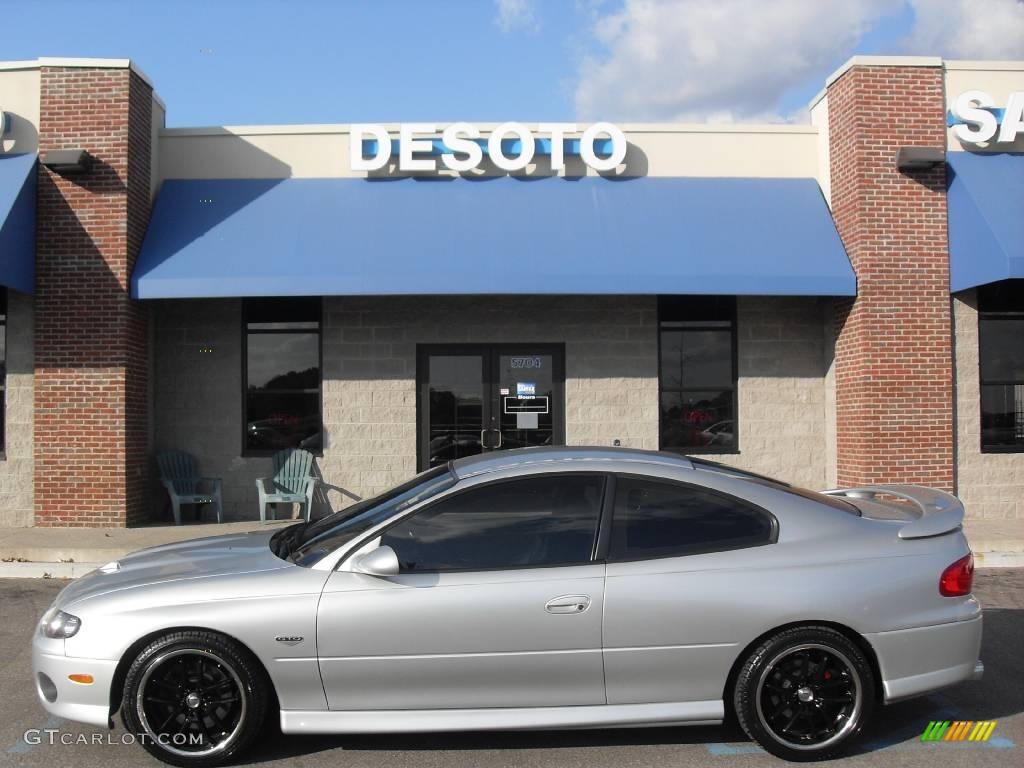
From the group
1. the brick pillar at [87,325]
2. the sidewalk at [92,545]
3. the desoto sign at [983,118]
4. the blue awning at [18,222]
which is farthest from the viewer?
the desoto sign at [983,118]

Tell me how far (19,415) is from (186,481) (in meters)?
2.22

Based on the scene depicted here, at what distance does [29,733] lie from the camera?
4695 mm

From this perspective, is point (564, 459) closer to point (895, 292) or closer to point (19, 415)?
point (895, 292)

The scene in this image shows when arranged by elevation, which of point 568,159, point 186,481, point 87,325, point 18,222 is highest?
point 568,159

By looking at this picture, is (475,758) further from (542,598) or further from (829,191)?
(829,191)

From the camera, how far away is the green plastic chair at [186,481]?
1129 cm

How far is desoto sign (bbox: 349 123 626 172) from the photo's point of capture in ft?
37.7

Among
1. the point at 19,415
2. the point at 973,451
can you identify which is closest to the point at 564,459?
the point at 973,451

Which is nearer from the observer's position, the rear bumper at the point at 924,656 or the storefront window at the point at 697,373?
the rear bumper at the point at 924,656

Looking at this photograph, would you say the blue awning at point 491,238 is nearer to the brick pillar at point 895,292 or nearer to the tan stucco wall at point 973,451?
the brick pillar at point 895,292

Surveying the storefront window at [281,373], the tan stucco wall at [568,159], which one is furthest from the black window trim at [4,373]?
the storefront window at [281,373]

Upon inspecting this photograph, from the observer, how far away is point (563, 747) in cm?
447

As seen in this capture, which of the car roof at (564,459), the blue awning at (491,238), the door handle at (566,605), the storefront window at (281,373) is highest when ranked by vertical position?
the blue awning at (491,238)

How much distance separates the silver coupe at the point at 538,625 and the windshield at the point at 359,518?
0.16ft
